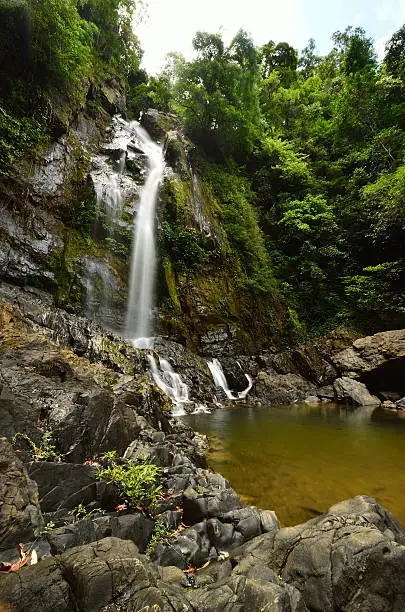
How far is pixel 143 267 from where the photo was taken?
599 inches

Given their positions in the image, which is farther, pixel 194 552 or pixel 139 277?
pixel 139 277

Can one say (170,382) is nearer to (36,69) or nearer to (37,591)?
(37,591)

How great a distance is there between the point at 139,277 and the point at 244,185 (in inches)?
484

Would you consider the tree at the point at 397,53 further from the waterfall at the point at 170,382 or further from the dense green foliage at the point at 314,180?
the waterfall at the point at 170,382

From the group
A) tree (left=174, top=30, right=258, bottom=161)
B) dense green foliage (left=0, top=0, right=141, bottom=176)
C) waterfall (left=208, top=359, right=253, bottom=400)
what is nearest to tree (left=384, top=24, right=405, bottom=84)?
tree (left=174, top=30, right=258, bottom=161)

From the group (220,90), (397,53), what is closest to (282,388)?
(220,90)

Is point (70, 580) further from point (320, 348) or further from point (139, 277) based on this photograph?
point (320, 348)

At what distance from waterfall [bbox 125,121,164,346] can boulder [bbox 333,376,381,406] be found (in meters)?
8.71

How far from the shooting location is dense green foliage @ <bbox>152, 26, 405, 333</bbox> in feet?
55.3

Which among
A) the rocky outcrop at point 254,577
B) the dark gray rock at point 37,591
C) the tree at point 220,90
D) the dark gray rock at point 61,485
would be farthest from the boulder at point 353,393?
the tree at point 220,90

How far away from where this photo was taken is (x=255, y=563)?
7.63 feet

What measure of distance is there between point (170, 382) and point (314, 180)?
1844 cm

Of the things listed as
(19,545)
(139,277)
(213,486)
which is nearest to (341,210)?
(139,277)

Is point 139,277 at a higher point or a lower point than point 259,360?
higher
